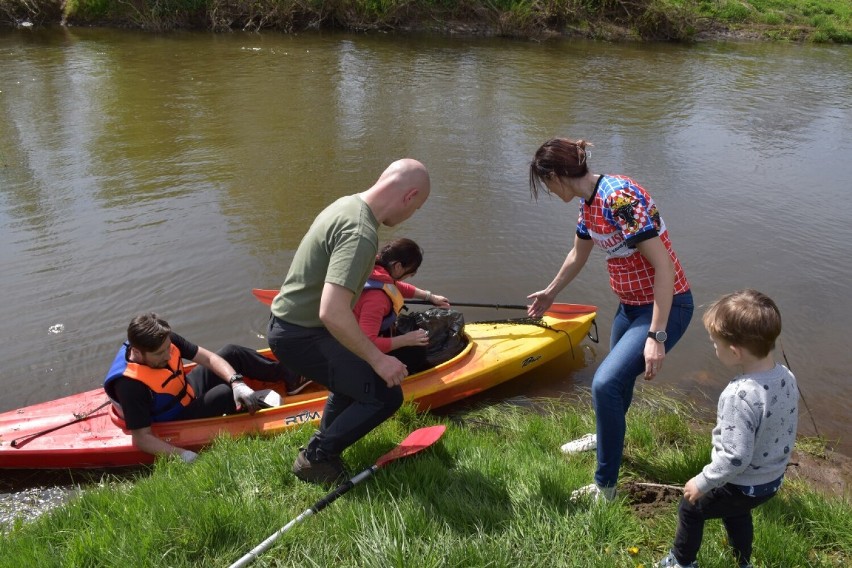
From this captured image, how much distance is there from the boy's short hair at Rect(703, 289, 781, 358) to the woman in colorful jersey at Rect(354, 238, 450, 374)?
2251 mm

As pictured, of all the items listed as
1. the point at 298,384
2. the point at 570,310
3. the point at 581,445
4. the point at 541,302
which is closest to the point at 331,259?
the point at 541,302

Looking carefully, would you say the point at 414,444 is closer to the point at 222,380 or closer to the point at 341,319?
the point at 341,319

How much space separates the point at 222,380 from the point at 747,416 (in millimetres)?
3509

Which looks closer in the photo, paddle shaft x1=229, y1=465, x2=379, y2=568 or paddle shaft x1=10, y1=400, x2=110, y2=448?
paddle shaft x1=229, y1=465, x2=379, y2=568

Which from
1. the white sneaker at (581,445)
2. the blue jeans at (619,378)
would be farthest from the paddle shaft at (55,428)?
the blue jeans at (619,378)

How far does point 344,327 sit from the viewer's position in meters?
2.98

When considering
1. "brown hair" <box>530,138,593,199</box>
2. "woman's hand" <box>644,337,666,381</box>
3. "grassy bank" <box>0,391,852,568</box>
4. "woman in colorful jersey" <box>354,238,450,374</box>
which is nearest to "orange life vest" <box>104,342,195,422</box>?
"grassy bank" <box>0,391,852,568</box>

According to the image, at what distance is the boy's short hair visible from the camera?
2521 millimetres

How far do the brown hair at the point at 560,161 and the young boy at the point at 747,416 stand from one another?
981 millimetres

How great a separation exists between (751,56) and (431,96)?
10626 millimetres

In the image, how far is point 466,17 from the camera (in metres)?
22.4

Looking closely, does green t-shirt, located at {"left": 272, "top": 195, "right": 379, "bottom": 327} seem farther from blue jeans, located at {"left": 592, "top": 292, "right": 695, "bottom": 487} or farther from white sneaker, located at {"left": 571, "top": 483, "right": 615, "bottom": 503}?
white sneaker, located at {"left": 571, "top": 483, "right": 615, "bottom": 503}

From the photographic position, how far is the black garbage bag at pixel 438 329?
17.5 feet

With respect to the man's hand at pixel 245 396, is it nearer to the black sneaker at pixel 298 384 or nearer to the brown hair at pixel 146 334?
the black sneaker at pixel 298 384
